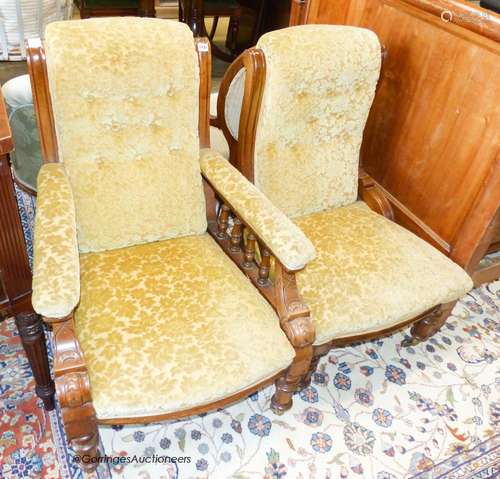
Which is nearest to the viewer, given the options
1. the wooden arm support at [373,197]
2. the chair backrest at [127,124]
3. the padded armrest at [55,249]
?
the padded armrest at [55,249]

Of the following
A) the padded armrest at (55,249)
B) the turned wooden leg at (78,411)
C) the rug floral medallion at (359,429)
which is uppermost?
the padded armrest at (55,249)

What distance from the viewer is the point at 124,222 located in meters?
1.49

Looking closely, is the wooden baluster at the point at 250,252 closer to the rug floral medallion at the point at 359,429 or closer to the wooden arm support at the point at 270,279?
the wooden arm support at the point at 270,279

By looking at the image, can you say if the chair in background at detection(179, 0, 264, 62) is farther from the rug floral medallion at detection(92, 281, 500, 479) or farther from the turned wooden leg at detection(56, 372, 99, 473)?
the turned wooden leg at detection(56, 372, 99, 473)

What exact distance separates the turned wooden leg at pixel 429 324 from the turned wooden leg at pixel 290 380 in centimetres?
57

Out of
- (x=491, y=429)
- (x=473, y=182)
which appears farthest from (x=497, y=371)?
(x=473, y=182)

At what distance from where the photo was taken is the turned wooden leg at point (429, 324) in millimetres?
1763

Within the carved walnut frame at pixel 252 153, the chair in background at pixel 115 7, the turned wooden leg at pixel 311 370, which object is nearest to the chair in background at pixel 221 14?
the chair in background at pixel 115 7

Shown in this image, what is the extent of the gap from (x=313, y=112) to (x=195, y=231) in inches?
22.2

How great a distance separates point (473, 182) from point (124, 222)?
118cm

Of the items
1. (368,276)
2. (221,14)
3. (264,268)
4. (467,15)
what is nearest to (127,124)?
(264,268)

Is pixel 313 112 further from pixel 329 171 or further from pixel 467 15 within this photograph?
pixel 467 15

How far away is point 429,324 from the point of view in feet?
6.08

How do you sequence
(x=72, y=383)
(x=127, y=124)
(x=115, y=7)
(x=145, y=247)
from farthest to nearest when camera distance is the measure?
(x=115, y=7) < (x=145, y=247) < (x=127, y=124) < (x=72, y=383)
